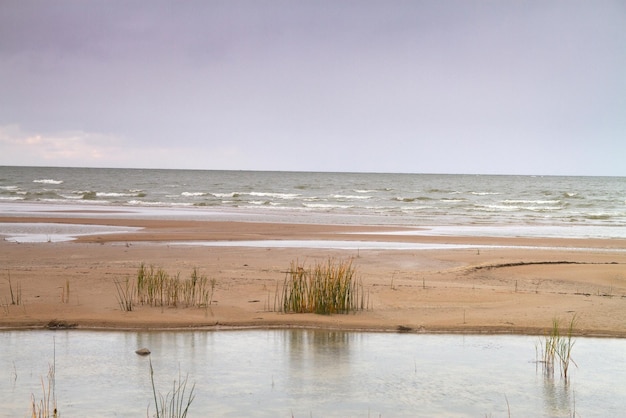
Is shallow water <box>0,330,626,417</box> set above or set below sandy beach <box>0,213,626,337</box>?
below

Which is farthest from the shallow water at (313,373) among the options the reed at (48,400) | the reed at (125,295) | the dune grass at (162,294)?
the dune grass at (162,294)

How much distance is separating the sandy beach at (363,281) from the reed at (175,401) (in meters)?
2.46

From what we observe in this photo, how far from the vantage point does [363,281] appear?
41.1 ft

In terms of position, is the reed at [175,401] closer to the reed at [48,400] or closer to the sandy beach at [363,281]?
the reed at [48,400]

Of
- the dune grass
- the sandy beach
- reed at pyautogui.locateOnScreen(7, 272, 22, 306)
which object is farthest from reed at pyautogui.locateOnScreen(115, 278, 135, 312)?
reed at pyautogui.locateOnScreen(7, 272, 22, 306)

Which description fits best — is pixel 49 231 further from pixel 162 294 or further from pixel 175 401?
pixel 175 401

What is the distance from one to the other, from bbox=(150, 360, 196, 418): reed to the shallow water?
0.33 feet

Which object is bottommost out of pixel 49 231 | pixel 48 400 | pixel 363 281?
pixel 48 400

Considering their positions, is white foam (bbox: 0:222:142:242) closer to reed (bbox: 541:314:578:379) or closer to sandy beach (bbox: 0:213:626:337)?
sandy beach (bbox: 0:213:626:337)

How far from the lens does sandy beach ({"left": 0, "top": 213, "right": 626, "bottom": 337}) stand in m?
9.22

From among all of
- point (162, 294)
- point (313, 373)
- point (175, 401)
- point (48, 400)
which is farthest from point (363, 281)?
point (48, 400)

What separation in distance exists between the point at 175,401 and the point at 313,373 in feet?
5.10

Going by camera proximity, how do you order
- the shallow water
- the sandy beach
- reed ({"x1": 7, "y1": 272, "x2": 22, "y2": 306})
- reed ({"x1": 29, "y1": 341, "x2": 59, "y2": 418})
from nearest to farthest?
reed ({"x1": 29, "y1": 341, "x2": 59, "y2": 418}), the shallow water, the sandy beach, reed ({"x1": 7, "y1": 272, "x2": 22, "y2": 306})

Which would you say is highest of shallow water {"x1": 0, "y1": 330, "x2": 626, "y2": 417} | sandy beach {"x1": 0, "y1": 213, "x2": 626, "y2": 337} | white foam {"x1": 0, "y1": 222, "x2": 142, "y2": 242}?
white foam {"x1": 0, "y1": 222, "x2": 142, "y2": 242}
